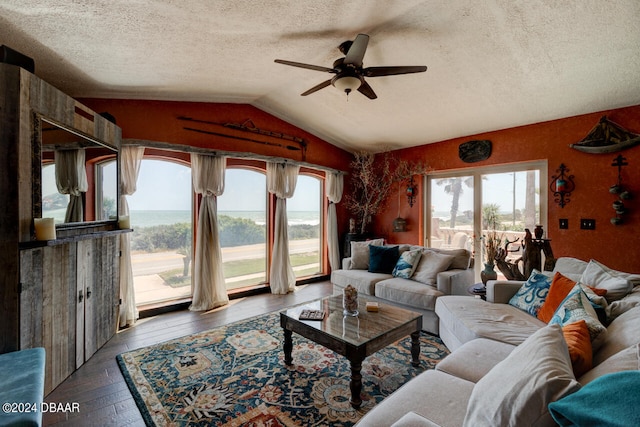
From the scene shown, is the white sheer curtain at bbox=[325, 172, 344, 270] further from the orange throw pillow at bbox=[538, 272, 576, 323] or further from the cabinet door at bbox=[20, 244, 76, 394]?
the cabinet door at bbox=[20, 244, 76, 394]

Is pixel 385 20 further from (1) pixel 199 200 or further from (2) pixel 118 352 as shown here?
(2) pixel 118 352

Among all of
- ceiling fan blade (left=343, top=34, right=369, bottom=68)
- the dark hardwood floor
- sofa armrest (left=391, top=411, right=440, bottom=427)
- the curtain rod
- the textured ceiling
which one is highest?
the textured ceiling

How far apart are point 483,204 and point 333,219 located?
2.75m

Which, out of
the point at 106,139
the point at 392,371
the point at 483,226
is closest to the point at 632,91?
the point at 483,226

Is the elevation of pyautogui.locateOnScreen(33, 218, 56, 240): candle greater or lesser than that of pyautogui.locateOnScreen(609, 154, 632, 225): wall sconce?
lesser

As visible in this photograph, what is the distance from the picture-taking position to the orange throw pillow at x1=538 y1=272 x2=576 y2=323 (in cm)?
219

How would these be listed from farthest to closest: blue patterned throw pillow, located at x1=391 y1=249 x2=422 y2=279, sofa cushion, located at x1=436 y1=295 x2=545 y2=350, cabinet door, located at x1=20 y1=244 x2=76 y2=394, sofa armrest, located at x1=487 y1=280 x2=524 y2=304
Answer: blue patterned throw pillow, located at x1=391 y1=249 x2=422 y2=279 < sofa armrest, located at x1=487 y1=280 x2=524 y2=304 < sofa cushion, located at x1=436 y1=295 x2=545 y2=350 < cabinet door, located at x1=20 y1=244 x2=76 y2=394

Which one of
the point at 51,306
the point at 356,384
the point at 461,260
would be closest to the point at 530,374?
the point at 356,384

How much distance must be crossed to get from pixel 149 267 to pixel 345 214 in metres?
3.83

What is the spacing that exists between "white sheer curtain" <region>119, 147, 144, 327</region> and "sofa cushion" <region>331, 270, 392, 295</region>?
107 inches

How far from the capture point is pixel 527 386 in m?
0.95

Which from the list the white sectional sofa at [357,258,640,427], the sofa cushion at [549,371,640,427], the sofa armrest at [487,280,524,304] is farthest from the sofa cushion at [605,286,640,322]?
the sofa cushion at [549,371,640,427]

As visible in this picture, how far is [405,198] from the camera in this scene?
19.0ft

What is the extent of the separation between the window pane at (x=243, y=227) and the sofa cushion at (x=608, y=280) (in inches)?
167
